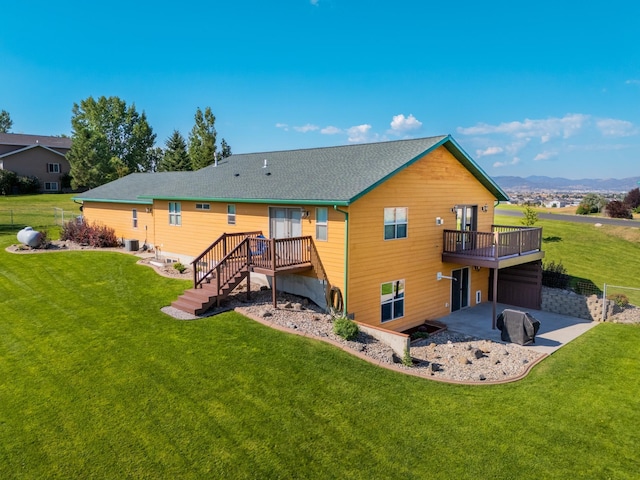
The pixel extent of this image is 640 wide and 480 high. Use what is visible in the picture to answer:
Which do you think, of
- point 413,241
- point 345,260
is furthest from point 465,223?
point 345,260

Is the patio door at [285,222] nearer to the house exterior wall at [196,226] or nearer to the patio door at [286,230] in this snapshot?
the patio door at [286,230]

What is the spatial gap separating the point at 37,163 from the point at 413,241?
56.3 metres

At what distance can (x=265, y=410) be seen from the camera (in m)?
8.53

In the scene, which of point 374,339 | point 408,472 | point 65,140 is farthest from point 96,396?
point 65,140

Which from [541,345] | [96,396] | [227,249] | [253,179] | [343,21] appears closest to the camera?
[96,396]

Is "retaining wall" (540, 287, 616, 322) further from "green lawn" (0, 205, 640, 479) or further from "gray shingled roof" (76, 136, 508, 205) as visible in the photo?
"gray shingled roof" (76, 136, 508, 205)

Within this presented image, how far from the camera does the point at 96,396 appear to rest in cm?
876

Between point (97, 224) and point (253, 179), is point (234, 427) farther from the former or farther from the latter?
point (97, 224)

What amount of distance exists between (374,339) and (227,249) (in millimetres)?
6666

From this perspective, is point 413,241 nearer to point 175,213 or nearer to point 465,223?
point 465,223

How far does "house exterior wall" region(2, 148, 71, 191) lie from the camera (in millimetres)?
52906

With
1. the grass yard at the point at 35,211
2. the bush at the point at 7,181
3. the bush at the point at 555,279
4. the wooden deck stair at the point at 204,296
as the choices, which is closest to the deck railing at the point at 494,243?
the bush at the point at 555,279

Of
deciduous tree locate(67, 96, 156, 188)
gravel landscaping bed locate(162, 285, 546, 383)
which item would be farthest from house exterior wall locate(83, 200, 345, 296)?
deciduous tree locate(67, 96, 156, 188)

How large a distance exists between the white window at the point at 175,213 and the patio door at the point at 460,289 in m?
12.5
